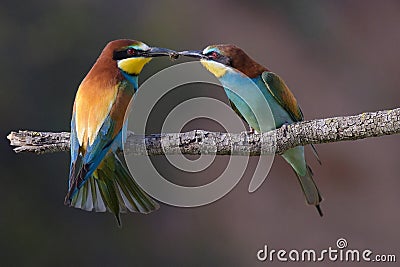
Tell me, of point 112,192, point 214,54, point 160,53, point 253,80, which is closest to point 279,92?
point 253,80

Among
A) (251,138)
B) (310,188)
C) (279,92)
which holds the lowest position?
(310,188)

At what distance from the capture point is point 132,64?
162 cm

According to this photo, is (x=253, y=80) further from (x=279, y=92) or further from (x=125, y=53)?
(x=125, y=53)

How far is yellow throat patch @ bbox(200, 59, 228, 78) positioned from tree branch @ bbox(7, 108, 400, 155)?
0.52ft

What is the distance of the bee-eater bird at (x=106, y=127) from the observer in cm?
157

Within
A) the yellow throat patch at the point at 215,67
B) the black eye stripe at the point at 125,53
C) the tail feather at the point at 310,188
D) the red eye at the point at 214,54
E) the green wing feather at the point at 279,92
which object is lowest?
the tail feather at the point at 310,188

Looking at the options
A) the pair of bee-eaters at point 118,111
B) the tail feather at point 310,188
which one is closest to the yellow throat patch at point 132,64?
the pair of bee-eaters at point 118,111

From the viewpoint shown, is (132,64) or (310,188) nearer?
(132,64)

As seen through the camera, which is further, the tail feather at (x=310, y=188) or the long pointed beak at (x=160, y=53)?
the tail feather at (x=310, y=188)

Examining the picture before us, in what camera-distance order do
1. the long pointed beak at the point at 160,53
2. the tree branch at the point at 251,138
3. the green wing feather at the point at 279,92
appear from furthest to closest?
the green wing feather at the point at 279,92
the long pointed beak at the point at 160,53
the tree branch at the point at 251,138

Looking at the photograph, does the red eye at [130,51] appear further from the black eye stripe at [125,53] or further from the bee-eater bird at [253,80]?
the bee-eater bird at [253,80]

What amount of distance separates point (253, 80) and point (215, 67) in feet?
0.33

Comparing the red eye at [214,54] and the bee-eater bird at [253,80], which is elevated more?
the red eye at [214,54]

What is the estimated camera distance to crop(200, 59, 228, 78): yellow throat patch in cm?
160
